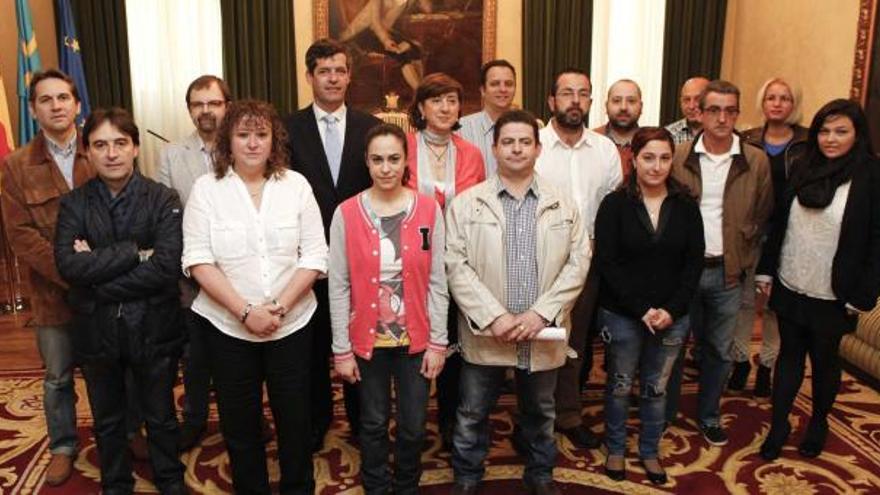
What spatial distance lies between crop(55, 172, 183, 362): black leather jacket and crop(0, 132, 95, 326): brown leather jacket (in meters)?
0.28

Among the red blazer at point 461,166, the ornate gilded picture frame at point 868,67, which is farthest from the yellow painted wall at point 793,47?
the red blazer at point 461,166

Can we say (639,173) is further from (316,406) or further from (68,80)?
(68,80)

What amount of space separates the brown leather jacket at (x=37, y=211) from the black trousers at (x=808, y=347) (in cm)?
301

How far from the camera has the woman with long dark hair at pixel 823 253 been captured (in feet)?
9.20

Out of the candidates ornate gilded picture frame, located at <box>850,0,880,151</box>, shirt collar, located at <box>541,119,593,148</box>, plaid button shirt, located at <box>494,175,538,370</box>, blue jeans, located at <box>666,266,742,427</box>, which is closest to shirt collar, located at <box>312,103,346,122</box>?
plaid button shirt, located at <box>494,175,538,370</box>

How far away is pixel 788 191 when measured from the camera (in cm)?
297

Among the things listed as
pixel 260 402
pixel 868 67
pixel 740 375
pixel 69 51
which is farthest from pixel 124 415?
pixel 868 67

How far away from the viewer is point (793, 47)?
19.4 feet

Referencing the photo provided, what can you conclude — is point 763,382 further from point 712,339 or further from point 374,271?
point 374,271

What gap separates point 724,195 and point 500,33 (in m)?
4.54

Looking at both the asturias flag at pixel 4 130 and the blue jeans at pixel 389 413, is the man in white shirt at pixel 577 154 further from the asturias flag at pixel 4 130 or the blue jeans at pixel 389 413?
the asturias flag at pixel 4 130

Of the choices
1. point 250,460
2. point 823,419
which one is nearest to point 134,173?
point 250,460

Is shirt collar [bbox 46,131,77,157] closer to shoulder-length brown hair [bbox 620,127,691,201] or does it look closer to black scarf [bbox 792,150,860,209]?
shoulder-length brown hair [bbox 620,127,691,201]

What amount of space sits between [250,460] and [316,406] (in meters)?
0.61
